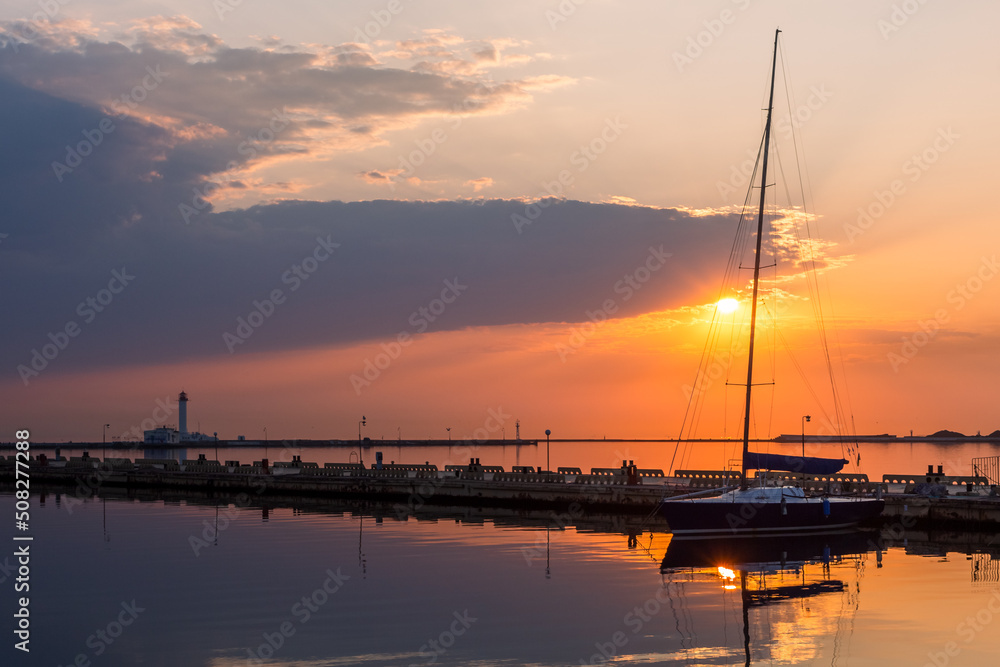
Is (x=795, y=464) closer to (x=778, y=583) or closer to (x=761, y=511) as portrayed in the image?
(x=761, y=511)

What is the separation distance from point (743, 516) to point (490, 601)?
20.2 metres

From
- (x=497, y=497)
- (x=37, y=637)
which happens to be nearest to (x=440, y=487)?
(x=497, y=497)

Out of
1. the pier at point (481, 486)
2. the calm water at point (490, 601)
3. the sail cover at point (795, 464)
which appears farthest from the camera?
the pier at point (481, 486)

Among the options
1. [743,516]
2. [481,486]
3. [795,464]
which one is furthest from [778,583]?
[481,486]

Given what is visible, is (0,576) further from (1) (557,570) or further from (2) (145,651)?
(1) (557,570)

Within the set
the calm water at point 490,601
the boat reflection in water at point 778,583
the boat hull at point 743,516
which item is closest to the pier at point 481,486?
the calm water at point 490,601

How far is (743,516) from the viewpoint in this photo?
161ft

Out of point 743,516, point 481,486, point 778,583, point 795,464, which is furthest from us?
point 481,486

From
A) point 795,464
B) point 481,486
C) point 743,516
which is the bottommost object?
point 481,486

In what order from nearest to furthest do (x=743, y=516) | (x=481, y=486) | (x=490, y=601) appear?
→ (x=490, y=601), (x=743, y=516), (x=481, y=486)

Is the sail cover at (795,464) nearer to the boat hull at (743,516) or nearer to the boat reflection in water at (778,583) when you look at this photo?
the boat reflection in water at (778,583)

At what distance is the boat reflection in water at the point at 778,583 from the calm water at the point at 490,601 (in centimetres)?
13

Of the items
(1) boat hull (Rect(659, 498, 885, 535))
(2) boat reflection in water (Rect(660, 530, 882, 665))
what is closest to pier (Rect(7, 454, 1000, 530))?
(2) boat reflection in water (Rect(660, 530, 882, 665))

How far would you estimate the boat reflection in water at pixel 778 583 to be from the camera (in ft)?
89.9
